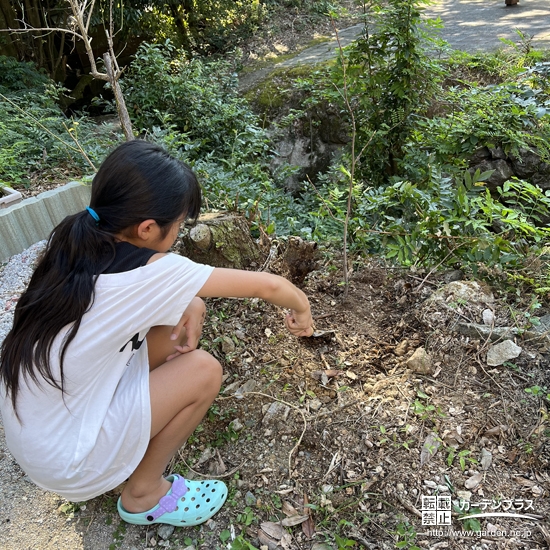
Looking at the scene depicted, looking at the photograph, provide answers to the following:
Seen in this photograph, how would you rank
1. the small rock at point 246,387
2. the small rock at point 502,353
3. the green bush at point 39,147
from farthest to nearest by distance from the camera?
1. the green bush at point 39,147
2. the small rock at point 246,387
3. the small rock at point 502,353

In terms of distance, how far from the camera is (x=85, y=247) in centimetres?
137

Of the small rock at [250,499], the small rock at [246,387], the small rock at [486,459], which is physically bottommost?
the small rock at [250,499]

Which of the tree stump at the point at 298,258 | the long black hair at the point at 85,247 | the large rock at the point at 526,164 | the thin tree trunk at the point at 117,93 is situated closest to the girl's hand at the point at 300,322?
the long black hair at the point at 85,247

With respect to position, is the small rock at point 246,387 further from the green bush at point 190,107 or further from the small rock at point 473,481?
the green bush at point 190,107

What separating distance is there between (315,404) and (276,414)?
0.18 metres

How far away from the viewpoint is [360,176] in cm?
433

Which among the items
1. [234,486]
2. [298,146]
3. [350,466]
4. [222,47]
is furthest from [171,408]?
[222,47]

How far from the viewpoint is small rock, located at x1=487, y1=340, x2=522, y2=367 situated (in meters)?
2.05

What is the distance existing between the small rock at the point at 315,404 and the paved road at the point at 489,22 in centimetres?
587

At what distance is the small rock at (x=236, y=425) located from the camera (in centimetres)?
203

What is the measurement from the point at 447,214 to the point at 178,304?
164 centimetres

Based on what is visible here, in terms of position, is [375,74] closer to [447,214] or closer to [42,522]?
[447,214]

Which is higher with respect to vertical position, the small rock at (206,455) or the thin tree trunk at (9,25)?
the thin tree trunk at (9,25)

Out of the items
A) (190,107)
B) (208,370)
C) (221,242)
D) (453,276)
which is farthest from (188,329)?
(190,107)
